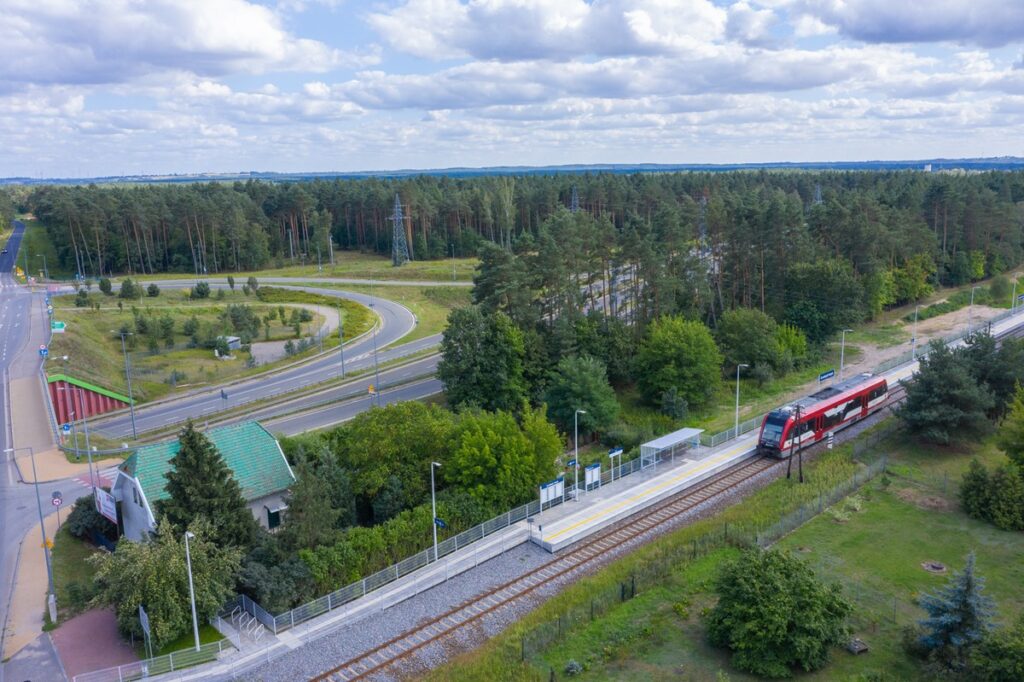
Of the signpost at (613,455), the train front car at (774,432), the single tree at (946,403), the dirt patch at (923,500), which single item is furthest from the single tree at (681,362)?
the dirt patch at (923,500)

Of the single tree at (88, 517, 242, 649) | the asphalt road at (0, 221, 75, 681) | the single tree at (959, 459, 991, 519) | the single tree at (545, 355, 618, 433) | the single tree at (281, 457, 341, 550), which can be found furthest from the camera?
the single tree at (545, 355, 618, 433)

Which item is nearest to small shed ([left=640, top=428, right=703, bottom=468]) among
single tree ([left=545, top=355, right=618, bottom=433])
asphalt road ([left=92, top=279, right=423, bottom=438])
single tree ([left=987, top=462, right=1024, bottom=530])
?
single tree ([left=545, top=355, right=618, bottom=433])

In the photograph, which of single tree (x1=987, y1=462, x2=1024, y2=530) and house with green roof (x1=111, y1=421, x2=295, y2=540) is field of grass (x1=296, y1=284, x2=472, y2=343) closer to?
house with green roof (x1=111, y1=421, x2=295, y2=540)

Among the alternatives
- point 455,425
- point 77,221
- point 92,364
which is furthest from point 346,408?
point 77,221

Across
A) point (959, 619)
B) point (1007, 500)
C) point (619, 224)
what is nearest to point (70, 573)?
point (959, 619)

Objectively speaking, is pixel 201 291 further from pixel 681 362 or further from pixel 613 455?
pixel 613 455

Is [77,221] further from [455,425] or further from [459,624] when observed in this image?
[459,624]

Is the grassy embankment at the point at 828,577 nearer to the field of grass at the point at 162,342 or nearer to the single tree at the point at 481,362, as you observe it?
the single tree at the point at 481,362
